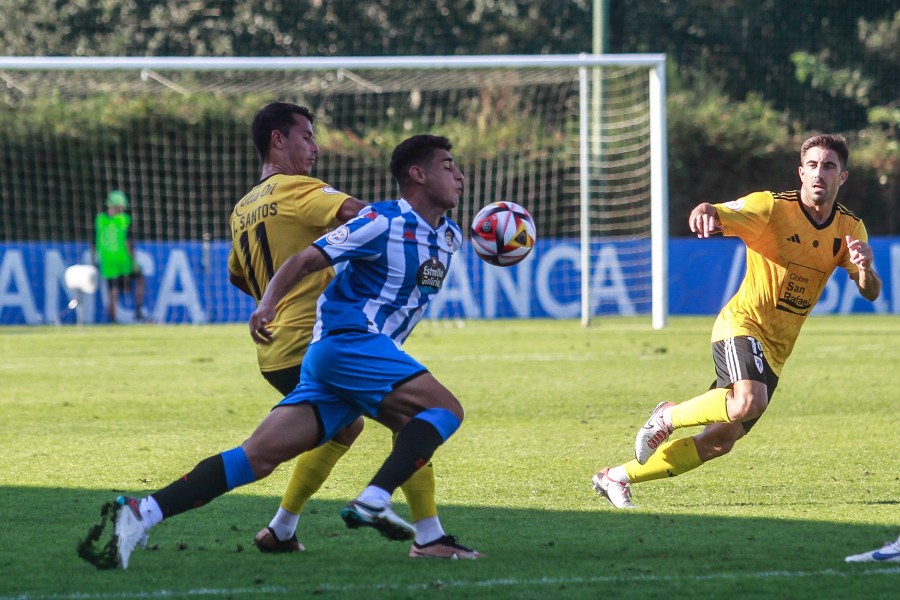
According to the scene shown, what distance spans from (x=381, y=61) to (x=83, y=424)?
29.3ft

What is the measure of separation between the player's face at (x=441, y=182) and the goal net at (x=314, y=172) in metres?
11.5

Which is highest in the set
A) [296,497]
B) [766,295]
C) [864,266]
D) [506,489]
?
[864,266]

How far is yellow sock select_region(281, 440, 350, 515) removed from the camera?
4676 mm

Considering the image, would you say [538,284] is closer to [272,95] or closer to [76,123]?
[272,95]

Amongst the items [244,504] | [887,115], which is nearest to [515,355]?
[244,504]

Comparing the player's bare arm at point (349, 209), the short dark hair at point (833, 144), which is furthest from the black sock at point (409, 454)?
the short dark hair at point (833, 144)

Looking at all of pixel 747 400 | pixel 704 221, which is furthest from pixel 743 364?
pixel 704 221

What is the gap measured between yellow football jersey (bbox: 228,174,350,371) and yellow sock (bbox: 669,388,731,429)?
6.48 ft

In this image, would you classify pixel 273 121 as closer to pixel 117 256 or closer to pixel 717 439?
pixel 717 439

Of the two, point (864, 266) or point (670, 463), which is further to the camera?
point (670, 463)

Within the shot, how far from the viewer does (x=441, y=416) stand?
14.2 feet

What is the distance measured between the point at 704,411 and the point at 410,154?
2.04 meters

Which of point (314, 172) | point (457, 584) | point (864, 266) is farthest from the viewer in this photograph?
point (314, 172)

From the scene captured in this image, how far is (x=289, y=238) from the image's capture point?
15.8ft
